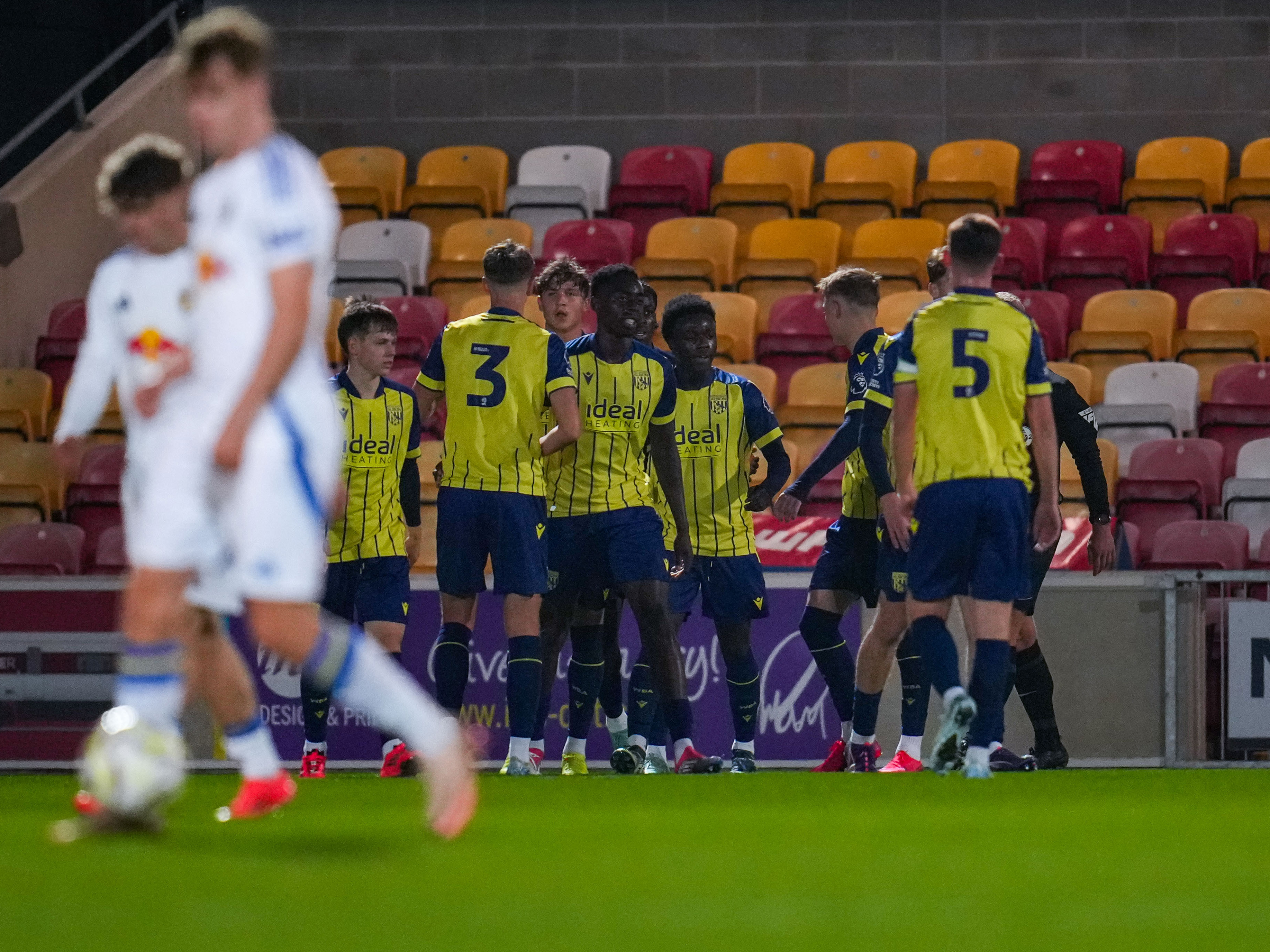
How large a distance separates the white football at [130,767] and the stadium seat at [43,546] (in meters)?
6.37

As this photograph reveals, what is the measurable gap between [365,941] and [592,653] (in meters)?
5.07

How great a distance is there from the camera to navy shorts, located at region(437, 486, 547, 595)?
7.05 m

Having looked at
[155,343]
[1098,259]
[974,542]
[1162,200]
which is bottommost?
[974,542]

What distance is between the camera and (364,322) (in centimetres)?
755

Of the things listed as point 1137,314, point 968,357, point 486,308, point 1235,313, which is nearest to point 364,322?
point 968,357

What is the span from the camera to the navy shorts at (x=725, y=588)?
306 inches

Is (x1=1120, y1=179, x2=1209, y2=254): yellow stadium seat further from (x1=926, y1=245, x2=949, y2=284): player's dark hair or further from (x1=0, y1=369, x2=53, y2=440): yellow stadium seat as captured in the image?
(x1=0, y1=369, x2=53, y2=440): yellow stadium seat

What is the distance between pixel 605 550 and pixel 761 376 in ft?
12.9

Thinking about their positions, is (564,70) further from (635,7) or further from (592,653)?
(592,653)

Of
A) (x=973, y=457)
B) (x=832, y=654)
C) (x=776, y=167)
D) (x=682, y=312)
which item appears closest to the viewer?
(x=973, y=457)

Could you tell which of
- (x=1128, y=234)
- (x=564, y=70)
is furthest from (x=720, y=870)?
(x=564, y=70)

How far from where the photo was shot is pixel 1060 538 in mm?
9719

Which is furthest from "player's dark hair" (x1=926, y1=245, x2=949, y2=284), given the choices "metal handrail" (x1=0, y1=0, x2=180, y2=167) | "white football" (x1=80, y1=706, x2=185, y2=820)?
"metal handrail" (x1=0, y1=0, x2=180, y2=167)

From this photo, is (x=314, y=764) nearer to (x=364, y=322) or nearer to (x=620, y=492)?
(x=620, y=492)
